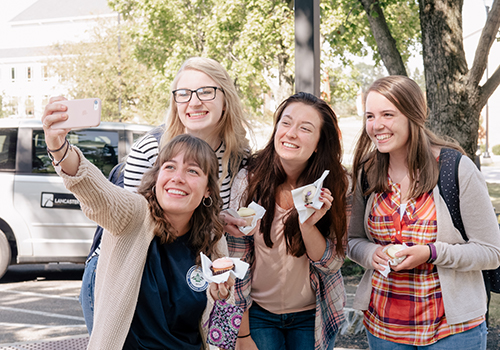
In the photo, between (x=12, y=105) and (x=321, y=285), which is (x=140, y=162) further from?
(x=12, y=105)

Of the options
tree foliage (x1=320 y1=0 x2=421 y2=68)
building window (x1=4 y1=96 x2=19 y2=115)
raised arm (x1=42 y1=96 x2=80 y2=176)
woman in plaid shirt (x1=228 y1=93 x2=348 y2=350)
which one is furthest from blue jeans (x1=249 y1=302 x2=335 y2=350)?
building window (x1=4 y1=96 x2=19 y2=115)

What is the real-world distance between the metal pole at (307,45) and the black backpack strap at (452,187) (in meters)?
1.43

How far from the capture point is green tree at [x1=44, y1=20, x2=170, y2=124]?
26781 millimetres

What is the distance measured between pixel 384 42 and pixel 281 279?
509 centimetres

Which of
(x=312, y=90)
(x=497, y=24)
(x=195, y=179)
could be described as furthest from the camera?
(x=497, y=24)

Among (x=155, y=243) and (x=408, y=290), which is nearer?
(x=155, y=243)

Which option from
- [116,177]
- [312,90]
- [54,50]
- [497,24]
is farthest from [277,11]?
[54,50]

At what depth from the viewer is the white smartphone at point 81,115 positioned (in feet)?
5.91

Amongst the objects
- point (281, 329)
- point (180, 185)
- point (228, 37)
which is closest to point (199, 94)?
point (180, 185)

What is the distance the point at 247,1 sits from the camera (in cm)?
1641

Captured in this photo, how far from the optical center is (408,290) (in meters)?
2.42

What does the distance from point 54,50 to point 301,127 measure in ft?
109

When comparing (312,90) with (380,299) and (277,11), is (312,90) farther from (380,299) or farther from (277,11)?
(277,11)

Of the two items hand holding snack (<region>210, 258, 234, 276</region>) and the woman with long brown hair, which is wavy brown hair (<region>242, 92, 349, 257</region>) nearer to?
the woman with long brown hair
